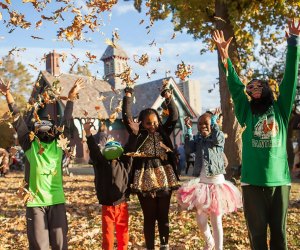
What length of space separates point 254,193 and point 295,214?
5058 mm

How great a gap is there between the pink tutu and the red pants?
967 mm

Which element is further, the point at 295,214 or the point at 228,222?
the point at 295,214

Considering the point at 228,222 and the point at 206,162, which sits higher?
the point at 206,162

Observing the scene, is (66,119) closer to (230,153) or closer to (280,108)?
(280,108)

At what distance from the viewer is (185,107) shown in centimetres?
3600

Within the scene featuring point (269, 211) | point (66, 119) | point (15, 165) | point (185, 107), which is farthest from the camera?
point (185, 107)

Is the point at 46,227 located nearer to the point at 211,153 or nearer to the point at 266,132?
the point at 211,153

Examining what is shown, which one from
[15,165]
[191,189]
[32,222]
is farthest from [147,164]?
[15,165]

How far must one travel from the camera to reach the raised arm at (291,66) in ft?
13.3

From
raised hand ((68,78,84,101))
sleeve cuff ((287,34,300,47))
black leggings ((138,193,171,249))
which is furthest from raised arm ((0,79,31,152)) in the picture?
sleeve cuff ((287,34,300,47))

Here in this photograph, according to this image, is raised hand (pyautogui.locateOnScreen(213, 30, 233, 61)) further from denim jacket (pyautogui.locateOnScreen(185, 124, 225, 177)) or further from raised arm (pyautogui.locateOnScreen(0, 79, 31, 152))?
raised arm (pyautogui.locateOnScreen(0, 79, 31, 152))

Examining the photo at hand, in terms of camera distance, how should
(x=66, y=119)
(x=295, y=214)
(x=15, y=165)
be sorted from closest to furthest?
(x=66, y=119) < (x=295, y=214) < (x=15, y=165)

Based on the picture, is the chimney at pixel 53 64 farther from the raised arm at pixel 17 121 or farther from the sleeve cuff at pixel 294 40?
the sleeve cuff at pixel 294 40

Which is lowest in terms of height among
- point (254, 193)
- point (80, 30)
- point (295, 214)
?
point (295, 214)
